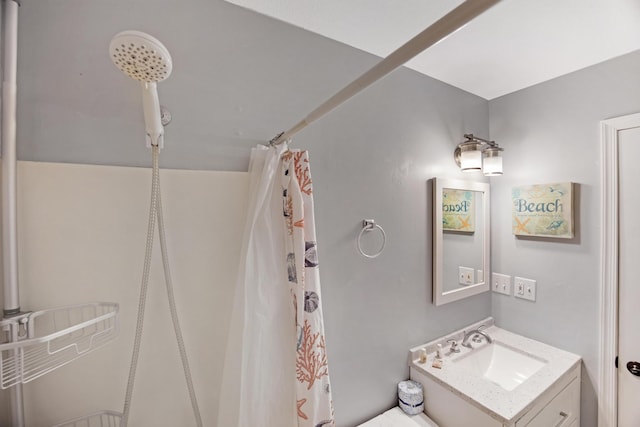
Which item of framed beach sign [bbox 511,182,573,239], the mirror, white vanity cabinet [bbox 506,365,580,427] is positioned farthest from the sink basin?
framed beach sign [bbox 511,182,573,239]

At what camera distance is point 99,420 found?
807 mm

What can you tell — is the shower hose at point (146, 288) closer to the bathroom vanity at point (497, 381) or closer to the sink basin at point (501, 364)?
the bathroom vanity at point (497, 381)

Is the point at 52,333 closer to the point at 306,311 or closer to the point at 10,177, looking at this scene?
the point at 10,177

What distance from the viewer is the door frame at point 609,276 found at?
1416 millimetres

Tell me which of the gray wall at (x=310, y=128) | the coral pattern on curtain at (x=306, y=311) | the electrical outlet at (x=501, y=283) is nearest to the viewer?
the gray wall at (x=310, y=128)

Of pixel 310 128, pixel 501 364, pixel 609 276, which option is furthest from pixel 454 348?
pixel 310 128

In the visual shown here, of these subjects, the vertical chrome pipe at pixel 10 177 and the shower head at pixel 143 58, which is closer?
the shower head at pixel 143 58

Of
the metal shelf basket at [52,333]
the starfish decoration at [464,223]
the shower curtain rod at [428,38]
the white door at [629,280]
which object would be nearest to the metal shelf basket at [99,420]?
the metal shelf basket at [52,333]

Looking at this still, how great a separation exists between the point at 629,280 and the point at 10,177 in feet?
8.43

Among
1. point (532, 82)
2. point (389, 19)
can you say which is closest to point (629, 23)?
point (532, 82)

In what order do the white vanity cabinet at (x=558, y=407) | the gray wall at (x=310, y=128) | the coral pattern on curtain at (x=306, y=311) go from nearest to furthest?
1. the gray wall at (x=310, y=128)
2. the coral pattern on curtain at (x=306, y=311)
3. the white vanity cabinet at (x=558, y=407)

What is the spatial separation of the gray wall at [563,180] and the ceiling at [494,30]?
17cm

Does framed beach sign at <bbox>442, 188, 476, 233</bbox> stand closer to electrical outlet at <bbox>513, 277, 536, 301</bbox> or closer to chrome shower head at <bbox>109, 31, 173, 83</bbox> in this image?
electrical outlet at <bbox>513, 277, 536, 301</bbox>

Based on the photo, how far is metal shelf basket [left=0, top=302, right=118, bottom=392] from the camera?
65 cm
